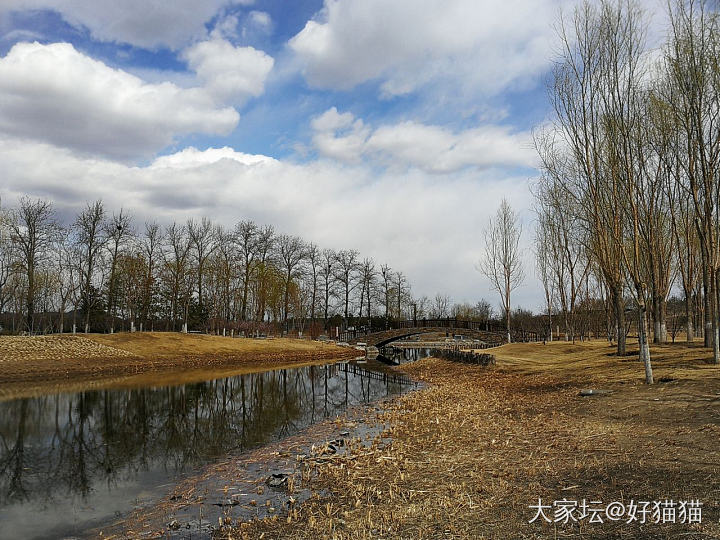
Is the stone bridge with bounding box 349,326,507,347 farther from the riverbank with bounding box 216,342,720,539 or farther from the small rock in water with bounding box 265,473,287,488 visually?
the small rock in water with bounding box 265,473,287,488

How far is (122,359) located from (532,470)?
30156 mm

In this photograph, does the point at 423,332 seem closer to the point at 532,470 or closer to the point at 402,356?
the point at 402,356

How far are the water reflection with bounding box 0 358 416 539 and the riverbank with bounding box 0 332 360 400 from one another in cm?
452

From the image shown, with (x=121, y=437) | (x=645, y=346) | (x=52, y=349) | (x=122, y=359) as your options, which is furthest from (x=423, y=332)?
(x=121, y=437)

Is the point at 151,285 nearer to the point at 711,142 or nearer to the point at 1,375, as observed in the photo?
the point at 1,375

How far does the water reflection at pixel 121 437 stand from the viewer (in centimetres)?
791

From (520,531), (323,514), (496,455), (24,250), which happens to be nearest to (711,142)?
(496,455)

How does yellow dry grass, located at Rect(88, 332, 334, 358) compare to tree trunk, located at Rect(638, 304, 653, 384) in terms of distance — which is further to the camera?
yellow dry grass, located at Rect(88, 332, 334, 358)

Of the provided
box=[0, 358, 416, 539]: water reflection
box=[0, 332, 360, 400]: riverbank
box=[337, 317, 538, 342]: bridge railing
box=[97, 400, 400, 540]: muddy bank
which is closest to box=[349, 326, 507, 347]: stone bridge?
box=[337, 317, 538, 342]: bridge railing

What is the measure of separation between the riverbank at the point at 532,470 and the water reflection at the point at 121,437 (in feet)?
10.0

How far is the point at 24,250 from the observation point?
39031 millimetres

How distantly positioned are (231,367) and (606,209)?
2813cm

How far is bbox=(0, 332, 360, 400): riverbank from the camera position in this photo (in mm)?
24297

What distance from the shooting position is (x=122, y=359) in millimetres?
31016
